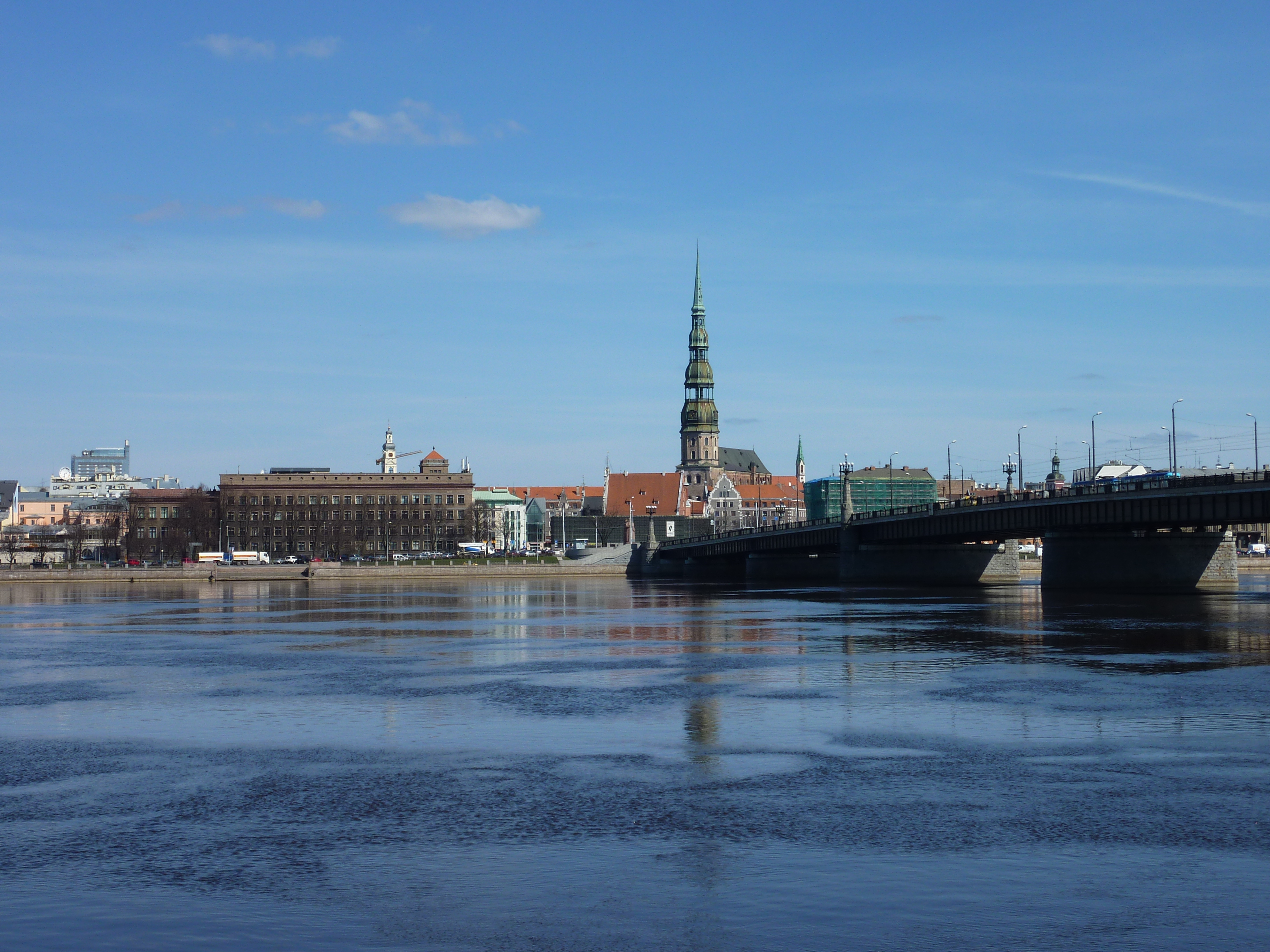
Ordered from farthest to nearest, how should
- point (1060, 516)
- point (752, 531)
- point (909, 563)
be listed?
1. point (752, 531)
2. point (909, 563)
3. point (1060, 516)

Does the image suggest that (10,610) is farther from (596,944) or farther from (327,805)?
(596,944)

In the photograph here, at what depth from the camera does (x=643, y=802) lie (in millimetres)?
24734

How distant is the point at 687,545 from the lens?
162 metres

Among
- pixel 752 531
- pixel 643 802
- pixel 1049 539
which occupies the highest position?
pixel 752 531

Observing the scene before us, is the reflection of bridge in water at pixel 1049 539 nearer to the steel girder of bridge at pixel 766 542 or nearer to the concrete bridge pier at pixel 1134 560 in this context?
the concrete bridge pier at pixel 1134 560

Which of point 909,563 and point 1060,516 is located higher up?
point 1060,516

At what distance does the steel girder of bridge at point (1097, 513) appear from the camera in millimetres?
82688

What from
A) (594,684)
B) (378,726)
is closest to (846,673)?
(594,684)

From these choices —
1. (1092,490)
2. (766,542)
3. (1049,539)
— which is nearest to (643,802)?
(1092,490)

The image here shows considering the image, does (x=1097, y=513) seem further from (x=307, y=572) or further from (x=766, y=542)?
(x=307, y=572)

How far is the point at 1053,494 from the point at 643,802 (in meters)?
84.3

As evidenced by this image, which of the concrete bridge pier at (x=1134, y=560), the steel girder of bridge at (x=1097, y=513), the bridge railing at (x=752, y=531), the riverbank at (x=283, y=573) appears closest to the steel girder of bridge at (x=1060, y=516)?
the steel girder of bridge at (x=1097, y=513)

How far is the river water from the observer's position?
17.8m

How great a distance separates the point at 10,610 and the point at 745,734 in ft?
274
